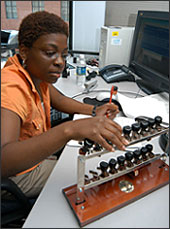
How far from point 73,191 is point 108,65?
1321mm

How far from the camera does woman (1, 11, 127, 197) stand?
564 millimetres

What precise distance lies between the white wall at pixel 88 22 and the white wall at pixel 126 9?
0.37 feet

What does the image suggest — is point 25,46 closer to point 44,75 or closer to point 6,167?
point 44,75

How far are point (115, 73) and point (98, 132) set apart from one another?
3.76 ft

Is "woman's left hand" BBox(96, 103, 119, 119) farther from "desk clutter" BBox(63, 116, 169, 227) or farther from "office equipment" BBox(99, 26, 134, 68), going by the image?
"office equipment" BBox(99, 26, 134, 68)

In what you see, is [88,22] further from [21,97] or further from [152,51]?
[21,97]

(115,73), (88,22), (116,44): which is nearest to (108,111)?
(115,73)

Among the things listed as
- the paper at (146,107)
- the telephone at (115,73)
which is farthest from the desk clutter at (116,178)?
the telephone at (115,73)

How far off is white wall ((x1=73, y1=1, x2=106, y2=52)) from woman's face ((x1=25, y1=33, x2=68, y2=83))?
1500mm

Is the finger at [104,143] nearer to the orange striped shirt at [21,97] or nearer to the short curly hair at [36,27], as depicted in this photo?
the orange striped shirt at [21,97]

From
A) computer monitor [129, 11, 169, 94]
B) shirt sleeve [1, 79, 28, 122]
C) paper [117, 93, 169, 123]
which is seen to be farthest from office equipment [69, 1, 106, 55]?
shirt sleeve [1, 79, 28, 122]

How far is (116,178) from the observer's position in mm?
667

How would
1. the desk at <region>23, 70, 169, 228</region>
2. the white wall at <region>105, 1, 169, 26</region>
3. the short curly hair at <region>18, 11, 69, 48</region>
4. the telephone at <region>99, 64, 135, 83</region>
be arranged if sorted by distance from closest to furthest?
the desk at <region>23, 70, 169, 228</region>
the short curly hair at <region>18, 11, 69, 48</region>
the telephone at <region>99, 64, 135, 83</region>
the white wall at <region>105, 1, 169, 26</region>

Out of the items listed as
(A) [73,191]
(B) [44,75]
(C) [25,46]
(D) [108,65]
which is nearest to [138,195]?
(A) [73,191]
